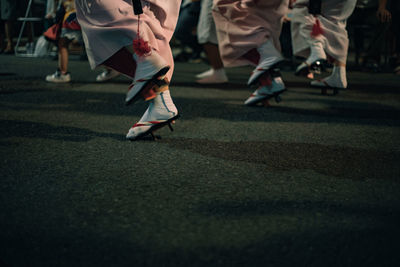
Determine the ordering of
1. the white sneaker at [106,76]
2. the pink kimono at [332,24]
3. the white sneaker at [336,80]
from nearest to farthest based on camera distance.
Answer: the pink kimono at [332,24], the white sneaker at [336,80], the white sneaker at [106,76]

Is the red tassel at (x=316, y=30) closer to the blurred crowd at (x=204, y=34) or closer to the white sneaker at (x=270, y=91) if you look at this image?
the blurred crowd at (x=204, y=34)

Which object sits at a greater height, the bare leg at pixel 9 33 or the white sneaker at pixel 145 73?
the white sneaker at pixel 145 73

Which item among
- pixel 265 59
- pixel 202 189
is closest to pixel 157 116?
pixel 202 189

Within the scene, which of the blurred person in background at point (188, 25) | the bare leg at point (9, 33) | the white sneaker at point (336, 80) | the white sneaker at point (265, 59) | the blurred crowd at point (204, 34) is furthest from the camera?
the bare leg at point (9, 33)

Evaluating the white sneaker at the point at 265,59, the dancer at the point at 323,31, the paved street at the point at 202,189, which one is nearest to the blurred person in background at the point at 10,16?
the paved street at the point at 202,189

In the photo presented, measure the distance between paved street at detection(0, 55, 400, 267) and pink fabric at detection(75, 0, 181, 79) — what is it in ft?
1.35

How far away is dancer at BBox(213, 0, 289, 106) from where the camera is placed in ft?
9.04

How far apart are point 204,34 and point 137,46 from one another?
2.43 m

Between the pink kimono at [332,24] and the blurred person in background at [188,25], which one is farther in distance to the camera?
the blurred person in background at [188,25]

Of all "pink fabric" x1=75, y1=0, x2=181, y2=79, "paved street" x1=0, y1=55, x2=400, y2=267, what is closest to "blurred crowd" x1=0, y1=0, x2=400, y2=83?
"paved street" x1=0, y1=55, x2=400, y2=267

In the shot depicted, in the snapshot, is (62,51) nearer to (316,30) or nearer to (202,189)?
(316,30)

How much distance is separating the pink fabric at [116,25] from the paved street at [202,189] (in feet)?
1.35

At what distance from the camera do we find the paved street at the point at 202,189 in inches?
38.5

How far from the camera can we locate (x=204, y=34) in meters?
4.24
